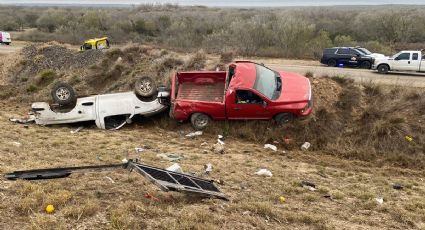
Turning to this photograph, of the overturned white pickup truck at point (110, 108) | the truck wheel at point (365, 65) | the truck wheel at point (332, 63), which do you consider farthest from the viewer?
the truck wheel at point (332, 63)

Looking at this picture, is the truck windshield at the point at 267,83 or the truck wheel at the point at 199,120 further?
the truck wheel at the point at 199,120

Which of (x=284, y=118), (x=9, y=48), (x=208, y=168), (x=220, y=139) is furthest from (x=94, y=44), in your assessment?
(x=208, y=168)

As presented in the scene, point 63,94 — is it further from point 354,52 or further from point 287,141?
point 354,52

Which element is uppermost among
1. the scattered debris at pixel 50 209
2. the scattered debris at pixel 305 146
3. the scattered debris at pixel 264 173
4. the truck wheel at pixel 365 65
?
the truck wheel at pixel 365 65

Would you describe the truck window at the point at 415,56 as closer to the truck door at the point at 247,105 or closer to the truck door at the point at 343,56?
the truck door at the point at 343,56

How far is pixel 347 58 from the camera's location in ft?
78.6

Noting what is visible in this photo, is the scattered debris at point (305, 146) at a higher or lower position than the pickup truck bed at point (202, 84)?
lower

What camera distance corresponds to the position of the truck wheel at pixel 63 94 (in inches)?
528

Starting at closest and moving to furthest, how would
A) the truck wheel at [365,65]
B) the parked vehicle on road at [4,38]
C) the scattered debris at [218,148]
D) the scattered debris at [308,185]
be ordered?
the scattered debris at [308,185] → the scattered debris at [218,148] → the truck wheel at [365,65] → the parked vehicle on road at [4,38]

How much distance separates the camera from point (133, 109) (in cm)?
1308

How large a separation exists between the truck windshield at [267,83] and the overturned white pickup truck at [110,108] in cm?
293

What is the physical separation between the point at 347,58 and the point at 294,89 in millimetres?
13261

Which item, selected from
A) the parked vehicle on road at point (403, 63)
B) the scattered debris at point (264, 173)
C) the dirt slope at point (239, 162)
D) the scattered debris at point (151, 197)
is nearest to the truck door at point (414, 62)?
the parked vehicle on road at point (403, 63)

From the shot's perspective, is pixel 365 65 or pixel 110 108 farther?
pixel 365 65
